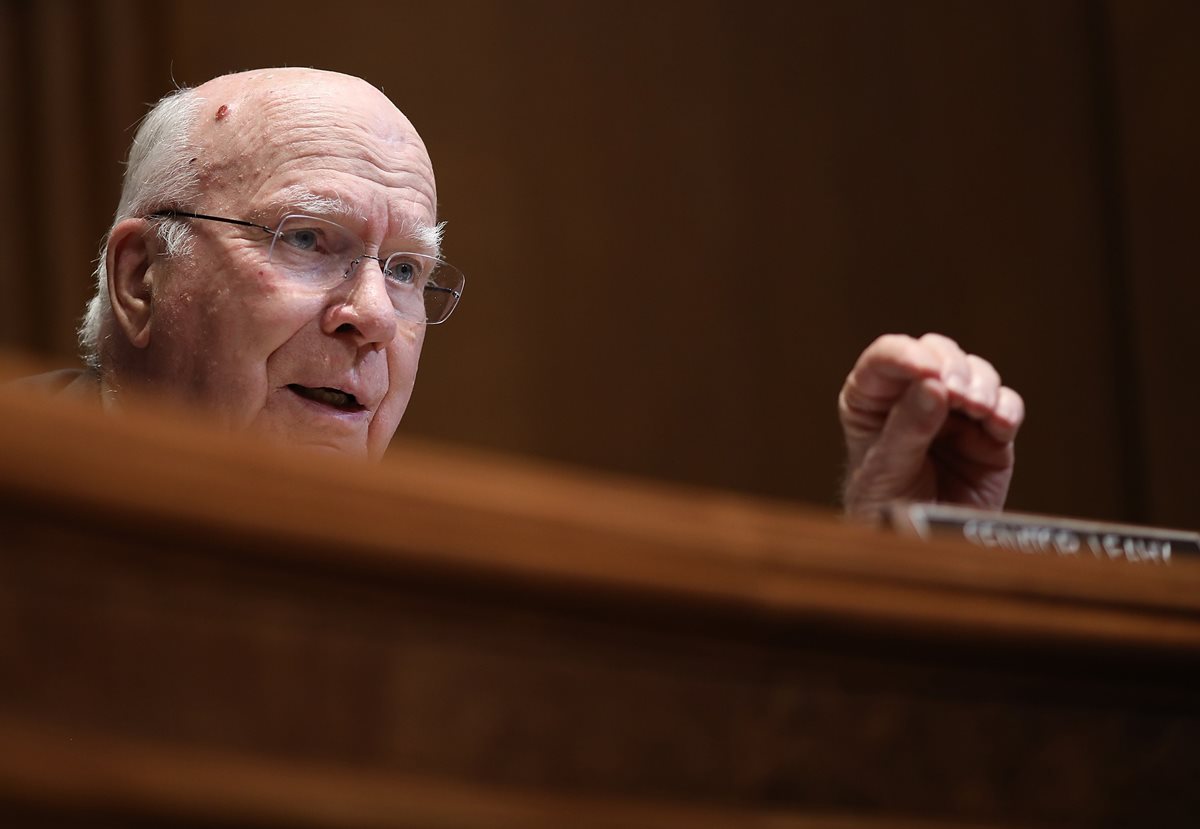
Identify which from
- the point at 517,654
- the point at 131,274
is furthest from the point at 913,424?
the point at 131,274

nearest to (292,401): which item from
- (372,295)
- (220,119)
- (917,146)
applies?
(372,295)

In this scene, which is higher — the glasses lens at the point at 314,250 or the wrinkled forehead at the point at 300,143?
the wrinkled forehead at the point at 300,143

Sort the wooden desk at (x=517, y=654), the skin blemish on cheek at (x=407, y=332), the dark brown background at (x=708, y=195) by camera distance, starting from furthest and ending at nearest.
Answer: the dark brown background at (x=708, y=195) < the skin blemish on cheek at (x=407, y=332) < the wooden desk at (x=517, y=654)

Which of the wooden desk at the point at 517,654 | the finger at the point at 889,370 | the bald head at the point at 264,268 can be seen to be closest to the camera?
the wooden desk at the point at 517,654

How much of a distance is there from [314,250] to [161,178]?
272mm

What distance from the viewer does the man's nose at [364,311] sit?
1808 mm

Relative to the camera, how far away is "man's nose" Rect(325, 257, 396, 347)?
1.81 m

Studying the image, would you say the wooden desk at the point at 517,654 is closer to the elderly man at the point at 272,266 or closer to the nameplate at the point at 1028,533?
the nameplate at the point at 1028,533

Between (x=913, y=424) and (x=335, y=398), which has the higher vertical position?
(x=913, y=424)

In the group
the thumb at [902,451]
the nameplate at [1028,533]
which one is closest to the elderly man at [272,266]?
the thumb at [902,451]

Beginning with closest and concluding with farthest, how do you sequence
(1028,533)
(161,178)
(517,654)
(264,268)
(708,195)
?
1. (517,654)
2. (1028,533)
3. (264,268)
4. (161,178)
5. (708,195)

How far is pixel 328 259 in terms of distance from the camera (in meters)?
1.85

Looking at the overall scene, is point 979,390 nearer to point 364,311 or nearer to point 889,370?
point 889,370

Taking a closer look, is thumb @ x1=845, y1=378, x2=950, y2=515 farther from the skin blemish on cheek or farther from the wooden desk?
the skin blemish on cheek
